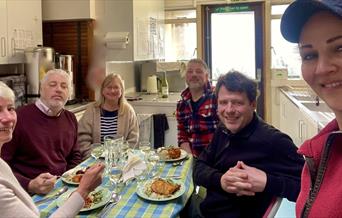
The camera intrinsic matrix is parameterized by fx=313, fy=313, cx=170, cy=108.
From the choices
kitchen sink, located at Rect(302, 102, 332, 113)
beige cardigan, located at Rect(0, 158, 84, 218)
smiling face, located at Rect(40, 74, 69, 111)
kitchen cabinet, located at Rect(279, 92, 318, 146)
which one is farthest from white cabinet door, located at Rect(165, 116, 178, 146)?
beige cardigan, located at Rect(0, 158, 84, 218)

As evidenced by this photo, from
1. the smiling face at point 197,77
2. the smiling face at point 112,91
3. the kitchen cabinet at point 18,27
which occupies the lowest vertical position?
the smiling face at point 112,91

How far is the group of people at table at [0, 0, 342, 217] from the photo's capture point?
2.08ft

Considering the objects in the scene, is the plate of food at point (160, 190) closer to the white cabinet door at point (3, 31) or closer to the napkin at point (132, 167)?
the napkin at point (132, 167)

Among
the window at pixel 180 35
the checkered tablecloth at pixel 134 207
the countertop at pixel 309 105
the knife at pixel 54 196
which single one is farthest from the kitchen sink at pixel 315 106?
the knife at pixel 54 196

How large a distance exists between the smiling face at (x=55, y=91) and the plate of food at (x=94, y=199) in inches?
29.7

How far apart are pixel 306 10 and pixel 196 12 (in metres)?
4.34

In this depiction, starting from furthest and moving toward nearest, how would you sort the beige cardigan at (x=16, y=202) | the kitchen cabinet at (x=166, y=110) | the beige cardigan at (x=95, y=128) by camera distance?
the kitchen cabinet at (x=166, y=110)
the beige cardigan at (x=95, y=128)
the beige cardigan at (x=16, y=202)

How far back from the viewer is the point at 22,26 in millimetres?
2998

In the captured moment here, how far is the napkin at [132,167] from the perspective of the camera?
1.65 m

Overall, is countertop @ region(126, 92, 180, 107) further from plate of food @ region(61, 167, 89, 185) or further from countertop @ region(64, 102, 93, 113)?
plate of food @ region(61, 167, 89, 185)

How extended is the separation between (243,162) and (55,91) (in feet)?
4.31

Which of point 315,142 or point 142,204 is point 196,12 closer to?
point 142,204

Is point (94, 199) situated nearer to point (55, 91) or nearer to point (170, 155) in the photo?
point (170, 155)

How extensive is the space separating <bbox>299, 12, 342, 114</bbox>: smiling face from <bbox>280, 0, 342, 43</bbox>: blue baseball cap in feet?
0.05
